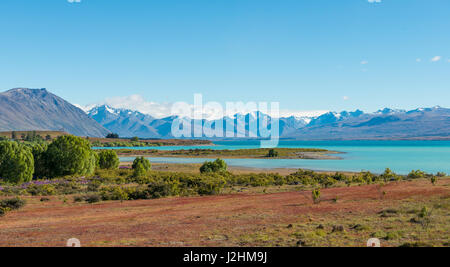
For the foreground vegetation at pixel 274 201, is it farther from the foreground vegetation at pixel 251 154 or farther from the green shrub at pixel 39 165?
the foreground vegetation at pixel 251 154

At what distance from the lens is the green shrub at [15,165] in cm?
4884

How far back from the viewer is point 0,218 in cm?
2586

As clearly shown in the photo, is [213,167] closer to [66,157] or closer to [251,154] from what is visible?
[66,157]

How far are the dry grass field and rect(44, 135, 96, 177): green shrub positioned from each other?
24344 mm

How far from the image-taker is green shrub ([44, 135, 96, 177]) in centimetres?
5666

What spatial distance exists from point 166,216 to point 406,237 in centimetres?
1586

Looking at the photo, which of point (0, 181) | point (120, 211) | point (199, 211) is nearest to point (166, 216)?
point (199, 211)

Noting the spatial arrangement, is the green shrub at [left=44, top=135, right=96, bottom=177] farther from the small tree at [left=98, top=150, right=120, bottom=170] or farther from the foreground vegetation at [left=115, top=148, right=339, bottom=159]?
the foreground vegetation at [left=115, top=148, right=339, bottom=159]

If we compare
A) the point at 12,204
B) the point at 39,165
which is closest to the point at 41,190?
the point at 12,204

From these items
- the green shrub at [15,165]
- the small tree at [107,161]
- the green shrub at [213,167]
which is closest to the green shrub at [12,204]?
the green shrub at [15,165]

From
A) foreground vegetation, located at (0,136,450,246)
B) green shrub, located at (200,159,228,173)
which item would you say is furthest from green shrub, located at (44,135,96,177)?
green shrub, located at (200,159,228,173)

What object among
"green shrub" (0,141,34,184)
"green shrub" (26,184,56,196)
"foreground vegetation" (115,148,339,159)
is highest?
"green shrub" (0,141,34,184)

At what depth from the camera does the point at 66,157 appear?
5662cm
